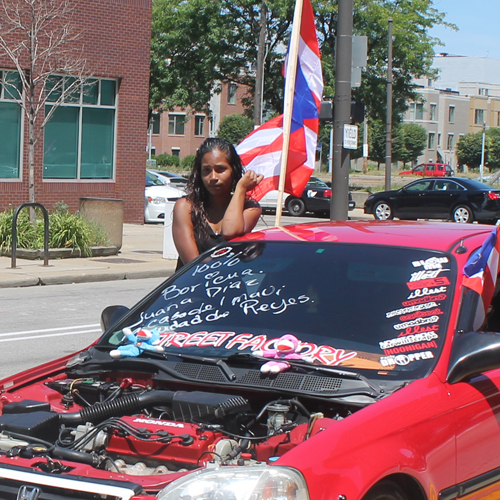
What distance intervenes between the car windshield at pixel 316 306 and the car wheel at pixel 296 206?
29.1 metres

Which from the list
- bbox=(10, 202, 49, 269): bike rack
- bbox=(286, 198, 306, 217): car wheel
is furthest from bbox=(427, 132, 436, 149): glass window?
bbox=(10, 202, 49, 269): bike rack

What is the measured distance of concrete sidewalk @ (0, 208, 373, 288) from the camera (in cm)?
1345

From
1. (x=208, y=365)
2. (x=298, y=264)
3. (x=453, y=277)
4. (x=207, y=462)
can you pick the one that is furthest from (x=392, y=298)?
(x=207, y=462)

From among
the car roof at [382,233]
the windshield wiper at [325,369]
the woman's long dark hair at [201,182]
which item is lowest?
the windshield wiper at [325,369]

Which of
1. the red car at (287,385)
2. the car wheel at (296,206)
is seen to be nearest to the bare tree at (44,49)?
the car wheel at (296,206)

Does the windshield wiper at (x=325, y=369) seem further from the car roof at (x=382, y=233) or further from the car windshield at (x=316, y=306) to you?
the car roof at (x=382, y=233)

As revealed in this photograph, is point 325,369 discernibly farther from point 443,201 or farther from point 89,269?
point 443,201

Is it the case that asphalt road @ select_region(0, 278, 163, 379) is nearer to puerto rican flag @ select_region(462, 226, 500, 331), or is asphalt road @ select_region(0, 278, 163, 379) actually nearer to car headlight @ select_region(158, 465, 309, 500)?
puerto rican flag @ select_region(462, 226, 500, 331)

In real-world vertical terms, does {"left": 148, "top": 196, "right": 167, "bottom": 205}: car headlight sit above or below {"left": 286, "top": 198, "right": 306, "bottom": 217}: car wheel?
above

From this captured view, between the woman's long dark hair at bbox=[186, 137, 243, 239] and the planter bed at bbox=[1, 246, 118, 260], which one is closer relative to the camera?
the woman's long dark hair at bbox=[186, 137, 243, 239]

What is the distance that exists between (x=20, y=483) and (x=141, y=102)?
21.6 m

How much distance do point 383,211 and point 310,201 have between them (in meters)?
2.82

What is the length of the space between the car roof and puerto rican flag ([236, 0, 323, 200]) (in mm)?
1791

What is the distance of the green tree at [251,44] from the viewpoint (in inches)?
1537
